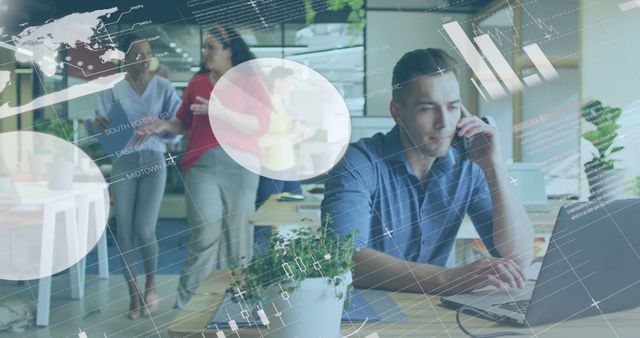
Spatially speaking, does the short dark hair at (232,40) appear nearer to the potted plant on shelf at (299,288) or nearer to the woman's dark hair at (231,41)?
the woman's dark hair at (231,41)

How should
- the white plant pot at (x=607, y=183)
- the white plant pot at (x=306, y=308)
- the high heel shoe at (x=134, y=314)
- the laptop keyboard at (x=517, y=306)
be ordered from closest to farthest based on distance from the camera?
the white plant pot at (x=306, y=308), the laptop keyboard at (x=517, y=306), the high heel shoe at (x=134, y=314), the white plant pot at (x=607, y=183)

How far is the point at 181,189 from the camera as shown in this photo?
3.29ft

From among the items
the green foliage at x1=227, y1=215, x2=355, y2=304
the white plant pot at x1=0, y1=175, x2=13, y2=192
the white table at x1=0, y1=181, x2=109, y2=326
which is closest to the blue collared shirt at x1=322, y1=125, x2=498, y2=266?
the green foliage at x1=227, y1=215, x2=355, y2=304

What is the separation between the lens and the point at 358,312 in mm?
897

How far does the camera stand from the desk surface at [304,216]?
979 millimetres

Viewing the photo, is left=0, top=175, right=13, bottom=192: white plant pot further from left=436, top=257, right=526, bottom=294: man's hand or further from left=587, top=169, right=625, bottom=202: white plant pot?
left=587, top=169, right=625, bottom=202: white plant pot

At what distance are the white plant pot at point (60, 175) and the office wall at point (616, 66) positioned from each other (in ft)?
2.67

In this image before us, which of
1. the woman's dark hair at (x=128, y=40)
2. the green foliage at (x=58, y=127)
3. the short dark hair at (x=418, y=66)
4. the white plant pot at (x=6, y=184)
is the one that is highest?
the woman's dark hair at (x=128, y=40)

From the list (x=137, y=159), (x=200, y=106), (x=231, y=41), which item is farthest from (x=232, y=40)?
(x=137, y=159)

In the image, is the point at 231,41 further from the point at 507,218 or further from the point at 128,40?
the point at 507,218

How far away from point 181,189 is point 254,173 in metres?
0.11

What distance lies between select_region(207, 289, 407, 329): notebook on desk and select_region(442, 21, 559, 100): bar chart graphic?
1.22 ft

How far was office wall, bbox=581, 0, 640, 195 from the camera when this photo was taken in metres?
1.10
